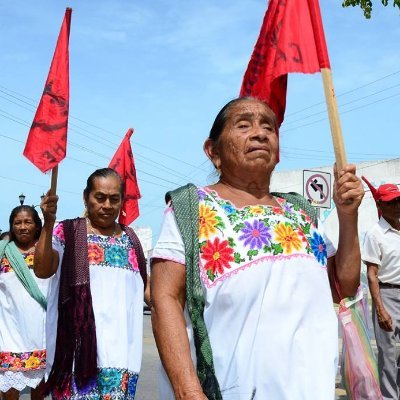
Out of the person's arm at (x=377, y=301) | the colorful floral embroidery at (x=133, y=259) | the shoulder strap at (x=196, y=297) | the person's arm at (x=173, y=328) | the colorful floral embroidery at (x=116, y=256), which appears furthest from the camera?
the person's arm at (x=377, y=301)

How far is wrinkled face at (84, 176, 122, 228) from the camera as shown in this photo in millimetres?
→ 5598

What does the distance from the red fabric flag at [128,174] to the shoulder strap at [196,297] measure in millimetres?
5432

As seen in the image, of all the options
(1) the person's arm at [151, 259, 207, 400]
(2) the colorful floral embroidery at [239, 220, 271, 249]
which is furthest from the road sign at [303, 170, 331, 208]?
(1) the person's arm at [151, 259, 207, 400]

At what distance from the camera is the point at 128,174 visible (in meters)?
8.50

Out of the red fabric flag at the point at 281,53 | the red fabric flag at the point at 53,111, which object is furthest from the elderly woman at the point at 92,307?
the red fabric flag at the point at 281,53

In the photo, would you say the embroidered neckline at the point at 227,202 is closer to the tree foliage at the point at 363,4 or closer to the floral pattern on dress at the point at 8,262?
the floral pattern on dress at the point at 8,262

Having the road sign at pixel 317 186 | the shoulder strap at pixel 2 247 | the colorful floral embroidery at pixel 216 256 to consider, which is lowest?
the colorful floral embroidery at pixel 216 256

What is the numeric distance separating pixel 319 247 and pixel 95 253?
256 cm

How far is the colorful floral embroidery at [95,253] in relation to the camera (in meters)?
5.40

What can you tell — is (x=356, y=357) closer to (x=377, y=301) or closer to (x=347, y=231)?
(x=347, y=231)

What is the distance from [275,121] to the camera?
3.30 m

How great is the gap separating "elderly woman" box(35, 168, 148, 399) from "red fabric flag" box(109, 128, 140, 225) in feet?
9.28

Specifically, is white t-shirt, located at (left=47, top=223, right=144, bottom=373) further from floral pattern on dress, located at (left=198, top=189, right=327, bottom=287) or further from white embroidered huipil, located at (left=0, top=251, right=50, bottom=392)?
floral pattern on dress, located at (left=198, top=189, right=327, bottom=287)

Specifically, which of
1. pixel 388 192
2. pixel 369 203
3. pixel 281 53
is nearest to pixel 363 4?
pixel 388 192
